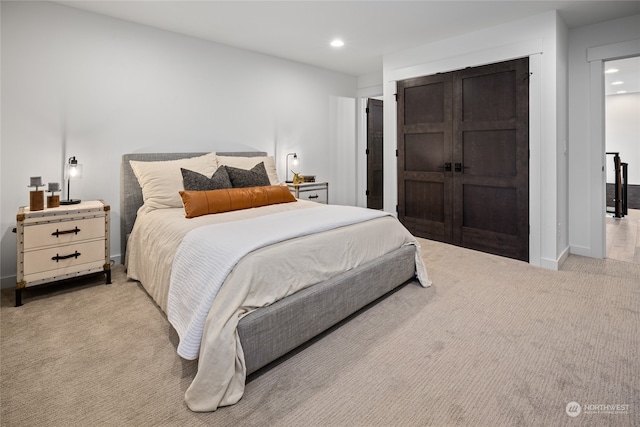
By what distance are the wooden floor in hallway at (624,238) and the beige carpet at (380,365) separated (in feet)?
4.30

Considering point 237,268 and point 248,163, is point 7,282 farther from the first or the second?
point 237,268

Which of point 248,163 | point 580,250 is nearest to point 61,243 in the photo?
point 248,163

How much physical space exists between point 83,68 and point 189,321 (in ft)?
9.43

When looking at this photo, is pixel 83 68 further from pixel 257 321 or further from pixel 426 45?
pixel 426 45

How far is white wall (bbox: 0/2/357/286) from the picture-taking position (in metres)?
3.03

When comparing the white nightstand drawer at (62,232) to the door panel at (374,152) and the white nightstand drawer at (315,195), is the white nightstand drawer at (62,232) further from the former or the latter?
the door panel at (374,152)

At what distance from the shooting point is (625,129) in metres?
8.62

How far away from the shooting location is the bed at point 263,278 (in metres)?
1.64

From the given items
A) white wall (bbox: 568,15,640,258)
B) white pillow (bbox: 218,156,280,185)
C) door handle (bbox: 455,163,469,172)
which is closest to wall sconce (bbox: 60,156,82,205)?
white pillow (bbox: 218,156,280,185)

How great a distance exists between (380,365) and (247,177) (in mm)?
2350

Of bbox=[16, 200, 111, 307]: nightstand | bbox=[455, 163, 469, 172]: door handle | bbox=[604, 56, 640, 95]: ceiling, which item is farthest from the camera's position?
bbox=[604, 56, 640, 95]: ceiling

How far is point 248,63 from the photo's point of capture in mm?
4598

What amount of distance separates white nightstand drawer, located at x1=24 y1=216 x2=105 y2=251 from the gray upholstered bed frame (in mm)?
2034

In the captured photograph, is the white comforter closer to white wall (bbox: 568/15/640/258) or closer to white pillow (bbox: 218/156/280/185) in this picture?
white pillow (bbox: 218/156/280/185)
